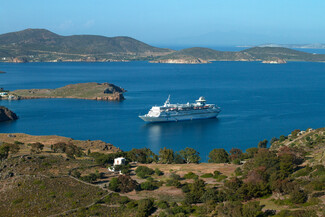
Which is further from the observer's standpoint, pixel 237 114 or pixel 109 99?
pixel 109 99

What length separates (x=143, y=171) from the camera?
30.5 m

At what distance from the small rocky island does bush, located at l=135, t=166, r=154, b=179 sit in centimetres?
6256

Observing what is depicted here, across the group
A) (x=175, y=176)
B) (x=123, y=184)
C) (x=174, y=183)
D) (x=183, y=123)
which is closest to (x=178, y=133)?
(x=183, y=123)

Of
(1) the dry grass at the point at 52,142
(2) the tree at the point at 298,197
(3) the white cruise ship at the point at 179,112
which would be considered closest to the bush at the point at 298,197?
(2) the tree at the point at 298,197

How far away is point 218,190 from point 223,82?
100923mm

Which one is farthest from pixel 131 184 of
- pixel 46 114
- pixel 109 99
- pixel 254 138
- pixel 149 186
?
pixel 109 99

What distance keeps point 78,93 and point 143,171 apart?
7181 centimetres

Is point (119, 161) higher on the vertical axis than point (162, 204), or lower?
higher

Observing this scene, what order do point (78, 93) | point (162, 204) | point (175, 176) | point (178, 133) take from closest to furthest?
point (162, 204) → point (175, 176) → point (178, 133) → point (78, 93)

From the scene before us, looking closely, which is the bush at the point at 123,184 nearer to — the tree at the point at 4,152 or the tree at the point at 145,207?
the tree at the point at 145,207

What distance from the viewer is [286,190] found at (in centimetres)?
2416

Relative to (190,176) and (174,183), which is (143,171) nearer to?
(190,176)

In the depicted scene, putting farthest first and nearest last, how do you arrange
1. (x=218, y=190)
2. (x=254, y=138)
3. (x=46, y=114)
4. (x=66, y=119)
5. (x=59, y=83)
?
1. (x=59, y=83)
2. (x=46, y=114)
3. (x=66, y=119)
4. (x=254, y=138)
5. (x=218, y=190)

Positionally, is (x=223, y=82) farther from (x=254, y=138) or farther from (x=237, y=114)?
(x=254, y=138)
